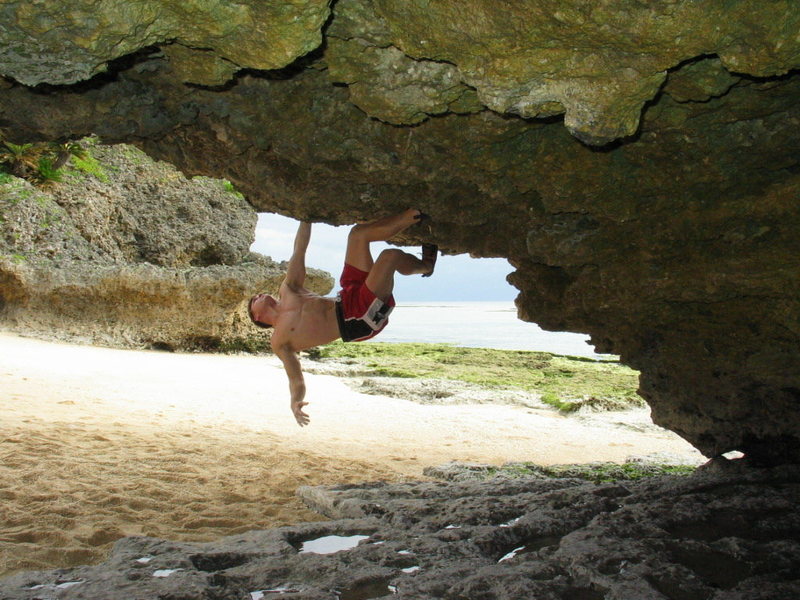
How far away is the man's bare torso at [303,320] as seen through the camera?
548cm

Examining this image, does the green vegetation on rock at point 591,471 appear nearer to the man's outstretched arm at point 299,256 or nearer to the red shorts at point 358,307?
the red shorts at point 358,307

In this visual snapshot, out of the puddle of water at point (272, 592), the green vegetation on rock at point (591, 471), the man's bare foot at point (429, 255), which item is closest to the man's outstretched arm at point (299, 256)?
the man's bare foot at point (429, 255)

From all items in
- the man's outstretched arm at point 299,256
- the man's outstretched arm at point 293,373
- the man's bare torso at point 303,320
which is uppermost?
the man's outstretched arm at point 299,256

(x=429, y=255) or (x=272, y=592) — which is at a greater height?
(x=429, y=255)

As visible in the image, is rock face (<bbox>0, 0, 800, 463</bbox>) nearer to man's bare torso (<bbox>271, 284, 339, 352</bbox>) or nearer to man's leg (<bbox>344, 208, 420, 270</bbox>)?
man's leg (<bbox>344, 208, 420, 270</bbox>)

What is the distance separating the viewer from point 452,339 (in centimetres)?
2333

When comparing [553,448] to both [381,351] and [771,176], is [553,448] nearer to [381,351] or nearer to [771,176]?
[771,176]

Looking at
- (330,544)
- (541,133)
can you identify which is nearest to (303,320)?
(330,544)

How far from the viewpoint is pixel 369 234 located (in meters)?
4.39

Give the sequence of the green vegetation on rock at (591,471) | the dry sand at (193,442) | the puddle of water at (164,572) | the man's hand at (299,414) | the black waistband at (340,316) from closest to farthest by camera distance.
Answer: the puddle of water at (164,572), the dry sand at (193,442), the black waistband at (340,316), the man's hand at (299,414), the green vegetation on rock at (591,471)

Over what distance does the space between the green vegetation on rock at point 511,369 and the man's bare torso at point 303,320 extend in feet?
19.4

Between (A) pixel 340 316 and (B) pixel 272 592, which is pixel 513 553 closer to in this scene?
(B) pixel 272 592

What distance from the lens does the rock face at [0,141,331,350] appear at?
12.2 m

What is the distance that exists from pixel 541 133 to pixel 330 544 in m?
2.56
